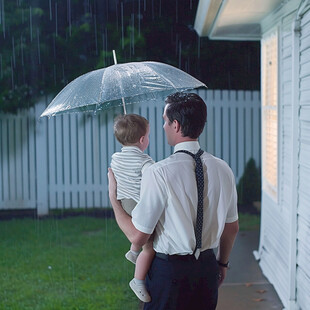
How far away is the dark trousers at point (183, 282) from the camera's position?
2381 millimetres

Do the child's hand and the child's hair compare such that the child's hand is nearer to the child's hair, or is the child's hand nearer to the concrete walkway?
the child's hair

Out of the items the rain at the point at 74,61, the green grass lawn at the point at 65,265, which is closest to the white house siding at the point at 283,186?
the green grass lawn at the point at 65,265

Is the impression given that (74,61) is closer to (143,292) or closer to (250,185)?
(250,185)

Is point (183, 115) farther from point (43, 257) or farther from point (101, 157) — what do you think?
point (101, 157)

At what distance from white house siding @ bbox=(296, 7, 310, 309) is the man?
6.34 feet

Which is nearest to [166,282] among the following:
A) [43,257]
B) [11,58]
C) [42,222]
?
[43,257]

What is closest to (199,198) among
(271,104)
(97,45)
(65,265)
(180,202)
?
(180,202)

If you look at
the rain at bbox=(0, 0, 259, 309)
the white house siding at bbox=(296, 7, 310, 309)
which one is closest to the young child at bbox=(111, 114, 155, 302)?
the white house siding at bbox=(296, 7, 310, 309)

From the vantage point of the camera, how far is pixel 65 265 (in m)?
6.54

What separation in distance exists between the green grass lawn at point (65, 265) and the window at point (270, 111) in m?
1.84

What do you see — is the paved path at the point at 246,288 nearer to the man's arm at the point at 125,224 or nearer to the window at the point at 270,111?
the window at the point at 270,111

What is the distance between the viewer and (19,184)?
9.52m

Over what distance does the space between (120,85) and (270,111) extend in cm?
341

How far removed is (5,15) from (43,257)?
5529 millimetres
